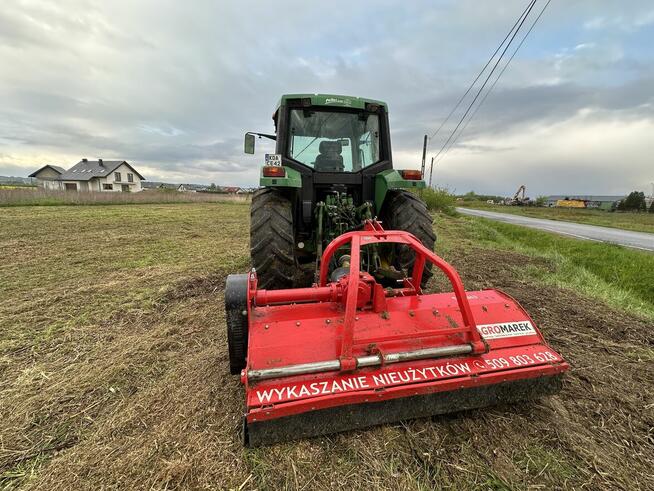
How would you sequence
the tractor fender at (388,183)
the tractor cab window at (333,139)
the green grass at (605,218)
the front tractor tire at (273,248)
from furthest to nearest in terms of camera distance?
the green grass at (605,218)
the tractor cab window at (333,139)
the tractor fender at (388,183)
the front tractor tire at (273,248)

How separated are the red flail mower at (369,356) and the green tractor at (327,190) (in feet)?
2.73

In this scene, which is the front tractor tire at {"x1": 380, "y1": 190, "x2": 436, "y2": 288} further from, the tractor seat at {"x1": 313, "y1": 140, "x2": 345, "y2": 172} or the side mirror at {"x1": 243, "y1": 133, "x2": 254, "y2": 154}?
the side mirror at {"x1": 243, "y1": 133, "x2": 254, "y2": 154}

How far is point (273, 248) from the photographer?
2.82m

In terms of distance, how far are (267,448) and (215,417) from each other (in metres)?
0.40

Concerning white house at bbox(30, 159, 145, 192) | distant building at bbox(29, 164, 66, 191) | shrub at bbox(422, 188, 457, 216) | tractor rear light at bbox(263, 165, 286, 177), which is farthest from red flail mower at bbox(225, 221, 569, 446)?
Result: distant building at bbox(29, 164, 66, 191)

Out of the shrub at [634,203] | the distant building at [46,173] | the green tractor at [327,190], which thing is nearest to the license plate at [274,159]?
the green tractor at [327,190]

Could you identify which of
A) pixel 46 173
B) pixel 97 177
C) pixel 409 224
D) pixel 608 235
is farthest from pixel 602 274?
pixel 46 173

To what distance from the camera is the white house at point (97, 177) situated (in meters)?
43.0

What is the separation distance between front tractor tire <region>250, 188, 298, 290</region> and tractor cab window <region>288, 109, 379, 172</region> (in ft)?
3.01

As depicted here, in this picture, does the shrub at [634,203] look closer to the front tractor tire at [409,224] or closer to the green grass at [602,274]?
the green grass at [602,274]

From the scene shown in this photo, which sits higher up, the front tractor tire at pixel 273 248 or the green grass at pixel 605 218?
the front tractor tire at pixel 273 248

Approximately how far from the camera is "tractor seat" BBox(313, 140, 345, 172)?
3609mm

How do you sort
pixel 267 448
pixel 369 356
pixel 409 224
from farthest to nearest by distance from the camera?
1. pixel 409 224
2. pixel 369 356
3. pixel 267 448

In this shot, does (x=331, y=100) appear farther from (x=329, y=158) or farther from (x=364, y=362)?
(x=364, y=362)
